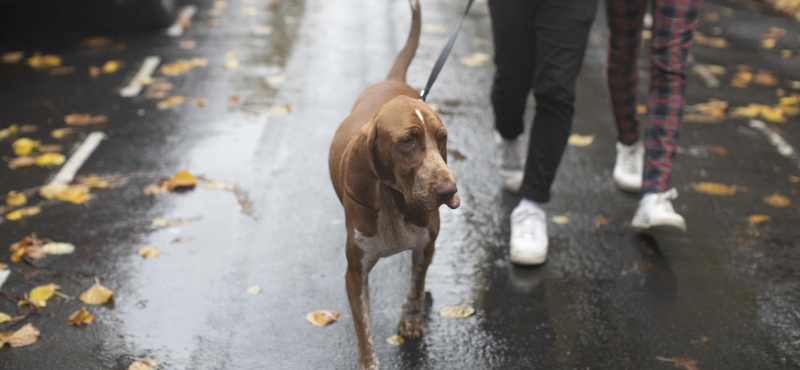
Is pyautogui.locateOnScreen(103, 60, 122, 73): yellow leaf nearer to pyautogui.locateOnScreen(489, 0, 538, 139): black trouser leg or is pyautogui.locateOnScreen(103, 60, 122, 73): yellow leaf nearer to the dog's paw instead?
pyautogui.locateOnScreen(489, 0, 538, 139): black trouser leg

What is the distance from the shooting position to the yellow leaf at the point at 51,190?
4.62m

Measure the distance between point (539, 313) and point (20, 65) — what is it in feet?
19.2

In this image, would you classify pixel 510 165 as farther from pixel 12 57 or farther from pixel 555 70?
pixel 12 57

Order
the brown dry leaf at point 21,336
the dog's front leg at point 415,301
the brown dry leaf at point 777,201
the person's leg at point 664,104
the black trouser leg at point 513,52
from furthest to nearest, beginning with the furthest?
1. the brown dry leaf at point 777,201
2. the person's leg at point 664,104
3. the black trouser leg at point 513,52
4. the brown dry leaf at point 21,336
5. the dog's front leg at point 415,301

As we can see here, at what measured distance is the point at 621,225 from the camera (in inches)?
172

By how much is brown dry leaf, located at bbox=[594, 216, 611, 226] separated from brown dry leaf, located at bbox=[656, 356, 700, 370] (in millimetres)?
1291

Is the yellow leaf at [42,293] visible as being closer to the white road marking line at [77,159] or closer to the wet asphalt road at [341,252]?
the wet asphalt road at [341,252]

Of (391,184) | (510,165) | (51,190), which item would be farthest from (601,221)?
(51,190)

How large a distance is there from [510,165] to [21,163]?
3261 millimetres

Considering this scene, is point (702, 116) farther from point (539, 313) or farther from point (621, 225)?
point (539, 313)

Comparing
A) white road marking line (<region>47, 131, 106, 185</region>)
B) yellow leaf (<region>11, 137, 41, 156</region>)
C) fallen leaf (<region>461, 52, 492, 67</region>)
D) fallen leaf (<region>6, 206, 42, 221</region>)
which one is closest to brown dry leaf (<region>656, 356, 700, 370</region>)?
fallen leaf (<region>6, 206, 42, 221</region>)

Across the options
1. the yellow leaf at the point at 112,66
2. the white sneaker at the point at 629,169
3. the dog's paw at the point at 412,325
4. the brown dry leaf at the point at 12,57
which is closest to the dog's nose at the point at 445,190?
the dog's paw at the point at 412,325

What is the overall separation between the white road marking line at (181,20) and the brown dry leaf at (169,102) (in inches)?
82.2

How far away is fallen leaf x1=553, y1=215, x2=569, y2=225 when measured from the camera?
439 centimetres
